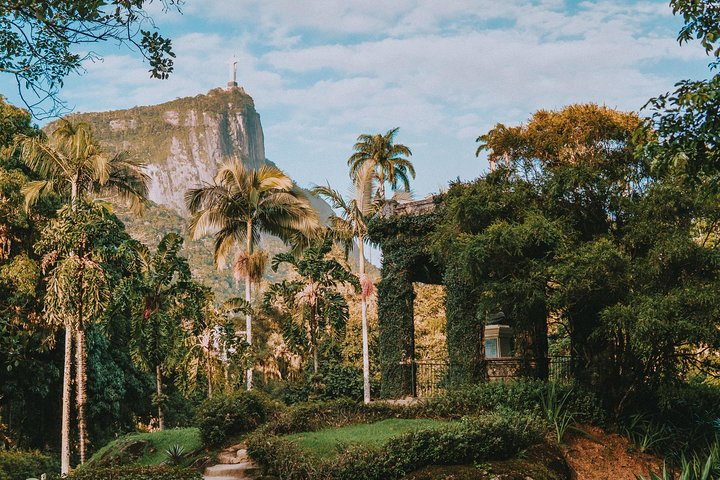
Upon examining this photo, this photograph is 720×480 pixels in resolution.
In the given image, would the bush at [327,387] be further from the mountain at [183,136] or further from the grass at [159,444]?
the mountain at [183,136]

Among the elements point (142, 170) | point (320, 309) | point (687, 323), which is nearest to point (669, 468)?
point (687, 323)

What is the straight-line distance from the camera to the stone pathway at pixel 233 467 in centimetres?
1126

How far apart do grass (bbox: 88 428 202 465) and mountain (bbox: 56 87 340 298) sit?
3015 inches

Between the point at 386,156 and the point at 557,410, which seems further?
the point at 386,156

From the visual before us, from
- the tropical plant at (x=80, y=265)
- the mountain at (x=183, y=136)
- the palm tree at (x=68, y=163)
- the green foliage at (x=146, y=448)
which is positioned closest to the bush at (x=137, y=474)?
the green foliage at (x=146, y=448)

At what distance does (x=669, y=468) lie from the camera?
12609mm

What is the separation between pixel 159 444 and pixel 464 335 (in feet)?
25.2

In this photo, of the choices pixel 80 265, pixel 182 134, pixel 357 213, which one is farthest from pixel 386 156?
pixel 182 134

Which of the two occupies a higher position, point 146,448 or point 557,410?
point 557,410

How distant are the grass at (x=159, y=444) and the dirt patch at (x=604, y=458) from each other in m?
6.83

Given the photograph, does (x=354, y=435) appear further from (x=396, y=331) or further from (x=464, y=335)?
(x=396, y=331)

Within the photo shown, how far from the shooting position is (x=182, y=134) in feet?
479

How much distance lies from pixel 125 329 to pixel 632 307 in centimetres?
2016

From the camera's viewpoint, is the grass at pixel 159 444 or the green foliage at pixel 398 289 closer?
the grass at pixel 159 444
